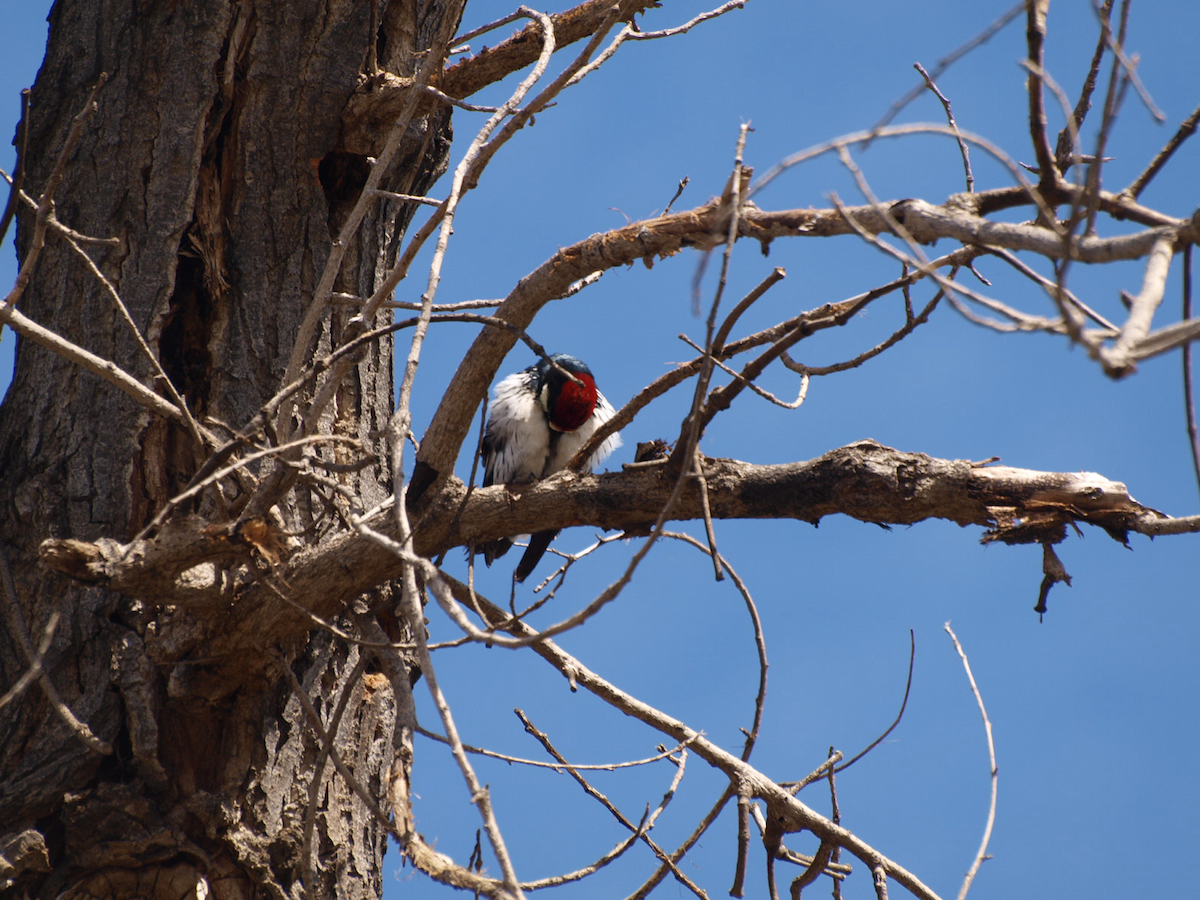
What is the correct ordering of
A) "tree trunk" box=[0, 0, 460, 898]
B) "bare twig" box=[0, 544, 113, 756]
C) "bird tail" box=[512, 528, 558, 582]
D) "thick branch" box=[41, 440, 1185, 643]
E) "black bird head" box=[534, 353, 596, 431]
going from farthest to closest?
"black bird head" box=[534, 353, 596, 431]
"bird tail" box=[512, 528, 558, 582]
"tree trunk" box=[0, 0, 460, 898]
"bare twig" box=[0, 544, 113, 756]
"thick branch" box=[41, 440, 1185, 643]

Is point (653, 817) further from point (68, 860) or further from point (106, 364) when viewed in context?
point (106, 364)

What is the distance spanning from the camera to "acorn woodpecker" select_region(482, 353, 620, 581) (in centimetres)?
356

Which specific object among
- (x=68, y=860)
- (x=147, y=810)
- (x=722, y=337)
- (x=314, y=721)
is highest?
(x=722, y=337)

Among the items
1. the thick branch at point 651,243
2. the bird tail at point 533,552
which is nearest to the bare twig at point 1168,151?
the thick branch at point 651,243

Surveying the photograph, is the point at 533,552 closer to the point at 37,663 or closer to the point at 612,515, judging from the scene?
the point at 612,515

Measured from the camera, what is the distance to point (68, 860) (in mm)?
1931

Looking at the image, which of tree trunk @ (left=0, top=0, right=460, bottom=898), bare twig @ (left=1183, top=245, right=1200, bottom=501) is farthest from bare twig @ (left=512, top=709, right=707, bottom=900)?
bare twig @ (left=1183, top=245, right=1200, bottom=501)

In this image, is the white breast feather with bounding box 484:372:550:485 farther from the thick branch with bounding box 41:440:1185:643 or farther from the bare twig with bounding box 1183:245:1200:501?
the bare twig with bounding box 1183:245:1200:501

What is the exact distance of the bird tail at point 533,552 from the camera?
3237 mm

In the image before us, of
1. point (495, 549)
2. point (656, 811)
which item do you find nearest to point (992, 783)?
point (656, 811)

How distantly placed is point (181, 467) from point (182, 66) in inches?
35.8

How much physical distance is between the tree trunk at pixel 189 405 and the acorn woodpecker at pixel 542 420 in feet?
3.33

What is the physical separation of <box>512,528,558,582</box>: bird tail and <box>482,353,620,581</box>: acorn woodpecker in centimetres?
7

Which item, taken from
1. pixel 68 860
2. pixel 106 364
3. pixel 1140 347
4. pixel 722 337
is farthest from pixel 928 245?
pixel 68 860
